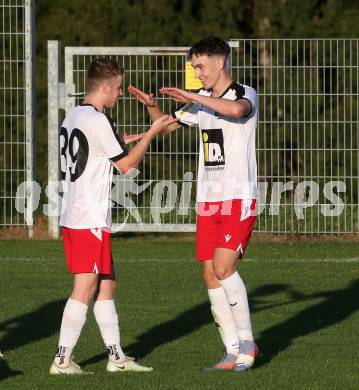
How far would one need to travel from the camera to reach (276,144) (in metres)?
16.3

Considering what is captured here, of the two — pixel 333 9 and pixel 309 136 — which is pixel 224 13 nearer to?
pixel 333 9

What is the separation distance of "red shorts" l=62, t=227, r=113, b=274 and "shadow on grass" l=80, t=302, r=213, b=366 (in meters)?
0.75

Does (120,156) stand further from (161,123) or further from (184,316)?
(184,316)

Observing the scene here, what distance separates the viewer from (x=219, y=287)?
343 inches

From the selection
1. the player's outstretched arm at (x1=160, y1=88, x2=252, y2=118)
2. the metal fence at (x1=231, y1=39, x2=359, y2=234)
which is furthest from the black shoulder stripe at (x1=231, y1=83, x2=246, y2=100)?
the metal fence at (x1=231, y1=39, x2=359, y2=234)

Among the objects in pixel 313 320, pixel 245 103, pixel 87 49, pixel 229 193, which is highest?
pixel 87 49

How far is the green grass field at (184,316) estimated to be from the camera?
8109 millimetres

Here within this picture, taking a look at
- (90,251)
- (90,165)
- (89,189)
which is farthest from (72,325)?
(90,165)

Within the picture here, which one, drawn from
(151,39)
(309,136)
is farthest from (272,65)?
(151,39)

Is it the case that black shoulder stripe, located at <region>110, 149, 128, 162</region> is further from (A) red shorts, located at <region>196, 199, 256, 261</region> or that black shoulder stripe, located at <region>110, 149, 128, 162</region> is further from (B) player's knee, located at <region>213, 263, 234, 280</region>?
(B) player's knee, located at <region>213, 263, 234, 280</region>

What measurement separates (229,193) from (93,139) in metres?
0.95

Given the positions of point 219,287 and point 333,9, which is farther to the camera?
point 333,9

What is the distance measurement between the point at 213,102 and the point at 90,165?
0.81 meters

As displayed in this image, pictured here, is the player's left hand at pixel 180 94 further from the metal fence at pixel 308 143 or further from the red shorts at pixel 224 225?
the metal fence at pixel 308 143
